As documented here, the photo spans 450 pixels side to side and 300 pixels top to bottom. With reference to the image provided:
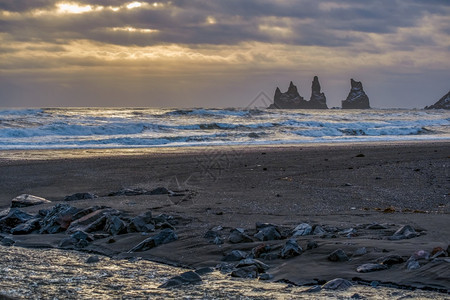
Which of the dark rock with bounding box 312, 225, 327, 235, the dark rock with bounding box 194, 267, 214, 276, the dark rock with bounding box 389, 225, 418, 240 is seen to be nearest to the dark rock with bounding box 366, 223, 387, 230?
the dark rock with bounding box 389, 225, 418, 240

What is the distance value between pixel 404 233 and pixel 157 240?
2371mm

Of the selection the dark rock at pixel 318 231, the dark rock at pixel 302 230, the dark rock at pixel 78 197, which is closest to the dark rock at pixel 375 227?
the dark rock at pixel 318 231

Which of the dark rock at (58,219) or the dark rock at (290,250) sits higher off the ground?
the dark rock at (290,250)

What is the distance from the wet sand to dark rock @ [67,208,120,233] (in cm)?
21

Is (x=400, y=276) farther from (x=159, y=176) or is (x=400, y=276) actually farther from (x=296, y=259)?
(x=159, y=176)

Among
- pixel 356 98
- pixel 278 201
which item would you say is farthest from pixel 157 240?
pixel 356 98

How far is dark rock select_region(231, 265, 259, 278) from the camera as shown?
13.7 ft

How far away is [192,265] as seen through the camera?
467 centimetres

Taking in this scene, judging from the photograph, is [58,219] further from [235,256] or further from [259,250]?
[259,250]

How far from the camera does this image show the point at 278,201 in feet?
25.5

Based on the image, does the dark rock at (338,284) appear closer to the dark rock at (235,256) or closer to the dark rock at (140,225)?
the dark rock at (235,256)

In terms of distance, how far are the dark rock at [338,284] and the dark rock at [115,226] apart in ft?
9.14

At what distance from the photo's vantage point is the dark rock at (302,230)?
5252mm

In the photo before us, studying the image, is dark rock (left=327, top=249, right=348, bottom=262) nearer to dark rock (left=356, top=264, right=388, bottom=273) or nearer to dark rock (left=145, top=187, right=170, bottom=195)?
dark rock (left=356, top=264, right=388, bottom=273)
